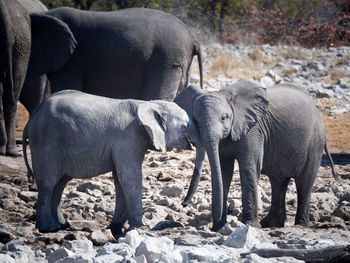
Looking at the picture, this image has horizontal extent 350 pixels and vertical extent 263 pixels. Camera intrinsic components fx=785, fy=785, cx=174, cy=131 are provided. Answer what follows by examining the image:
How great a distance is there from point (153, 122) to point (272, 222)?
1.64 metres

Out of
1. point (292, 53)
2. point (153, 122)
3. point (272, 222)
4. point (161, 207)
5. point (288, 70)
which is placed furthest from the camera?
point (292, 53)

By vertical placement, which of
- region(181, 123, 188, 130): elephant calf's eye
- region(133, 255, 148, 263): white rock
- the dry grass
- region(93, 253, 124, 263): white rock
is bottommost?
the dry grass

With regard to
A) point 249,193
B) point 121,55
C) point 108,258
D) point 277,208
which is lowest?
point 277,208

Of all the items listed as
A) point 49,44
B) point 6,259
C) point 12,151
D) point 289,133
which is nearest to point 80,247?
point 6,259

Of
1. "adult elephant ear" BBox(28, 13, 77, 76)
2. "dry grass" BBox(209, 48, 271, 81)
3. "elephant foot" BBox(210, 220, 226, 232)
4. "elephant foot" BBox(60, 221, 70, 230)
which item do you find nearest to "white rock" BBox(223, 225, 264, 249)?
"elephant foot" BBox(210, 220, 226, 232)

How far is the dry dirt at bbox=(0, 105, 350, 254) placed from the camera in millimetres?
6043

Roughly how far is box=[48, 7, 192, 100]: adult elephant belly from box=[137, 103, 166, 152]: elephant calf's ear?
141 inches

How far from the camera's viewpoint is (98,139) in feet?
20.7

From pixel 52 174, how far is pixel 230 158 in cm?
155

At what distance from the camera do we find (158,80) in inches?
393

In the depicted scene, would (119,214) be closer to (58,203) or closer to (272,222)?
(58,203)

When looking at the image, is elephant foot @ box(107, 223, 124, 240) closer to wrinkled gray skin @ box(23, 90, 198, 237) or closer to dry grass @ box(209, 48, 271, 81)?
wrinkled gray skin @ box(23, 90, 198, 237)

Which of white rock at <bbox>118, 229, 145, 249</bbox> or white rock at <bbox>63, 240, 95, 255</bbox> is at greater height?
white rock at <bbox>118, 229, 145, 249</bbox>

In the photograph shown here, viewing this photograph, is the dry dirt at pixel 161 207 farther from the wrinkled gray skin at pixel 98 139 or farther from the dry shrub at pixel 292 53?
the dry shrub at pixel 292 53
